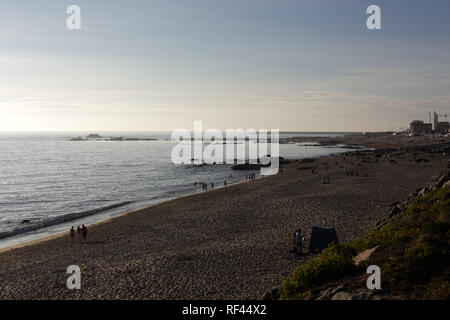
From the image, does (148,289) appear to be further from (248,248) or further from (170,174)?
(170,174)

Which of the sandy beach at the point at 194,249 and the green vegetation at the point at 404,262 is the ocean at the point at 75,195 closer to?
the sandy beach at the point at 194,249

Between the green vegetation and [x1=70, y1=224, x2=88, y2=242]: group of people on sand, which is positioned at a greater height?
the green vegetation

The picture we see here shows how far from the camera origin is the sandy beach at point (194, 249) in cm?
1541

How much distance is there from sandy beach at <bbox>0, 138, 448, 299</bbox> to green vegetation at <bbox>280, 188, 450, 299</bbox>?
4.70 metres

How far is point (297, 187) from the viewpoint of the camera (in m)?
43.5

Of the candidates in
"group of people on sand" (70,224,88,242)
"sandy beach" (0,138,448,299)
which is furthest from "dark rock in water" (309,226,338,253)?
"group of people on sand" (70,224,88,242)

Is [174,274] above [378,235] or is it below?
below

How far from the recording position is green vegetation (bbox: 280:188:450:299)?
783 cm

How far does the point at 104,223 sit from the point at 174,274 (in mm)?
15956

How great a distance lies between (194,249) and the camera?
67.7 ft

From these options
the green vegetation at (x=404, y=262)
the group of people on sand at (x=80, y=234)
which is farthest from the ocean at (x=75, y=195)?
the green vegetation at (x=404, y=262)

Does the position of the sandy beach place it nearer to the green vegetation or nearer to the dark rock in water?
the dark rock in water
